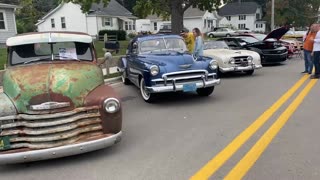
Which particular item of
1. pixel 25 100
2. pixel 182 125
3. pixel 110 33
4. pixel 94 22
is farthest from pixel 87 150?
pixel 94 22

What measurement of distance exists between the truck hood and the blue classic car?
90.0 inches

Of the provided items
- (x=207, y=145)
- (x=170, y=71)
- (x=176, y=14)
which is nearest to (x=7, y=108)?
(x=207, y=145)

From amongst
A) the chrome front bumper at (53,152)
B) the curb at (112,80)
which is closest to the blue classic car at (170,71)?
the curb at (112,80)

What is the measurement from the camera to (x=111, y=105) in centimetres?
499

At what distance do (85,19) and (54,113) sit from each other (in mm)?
44350

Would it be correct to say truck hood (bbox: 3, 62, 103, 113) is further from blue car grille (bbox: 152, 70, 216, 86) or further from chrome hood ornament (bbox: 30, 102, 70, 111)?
blue car grille (bbox: 152, 70, 216, 86)

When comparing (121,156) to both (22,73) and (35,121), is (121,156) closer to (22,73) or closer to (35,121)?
(35,121)

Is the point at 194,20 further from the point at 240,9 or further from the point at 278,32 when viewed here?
the point at 278,32

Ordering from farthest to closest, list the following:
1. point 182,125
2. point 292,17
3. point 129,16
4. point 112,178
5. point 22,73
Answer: point 292,17
point 129,16
point 182,125
point 22,73
point 112,178

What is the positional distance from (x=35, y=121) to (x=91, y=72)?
140cm

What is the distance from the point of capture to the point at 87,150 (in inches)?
185

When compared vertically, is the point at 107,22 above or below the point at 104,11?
below

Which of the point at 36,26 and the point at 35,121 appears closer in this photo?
the point at 35,121

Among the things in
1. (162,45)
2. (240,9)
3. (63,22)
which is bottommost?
(162,45)
